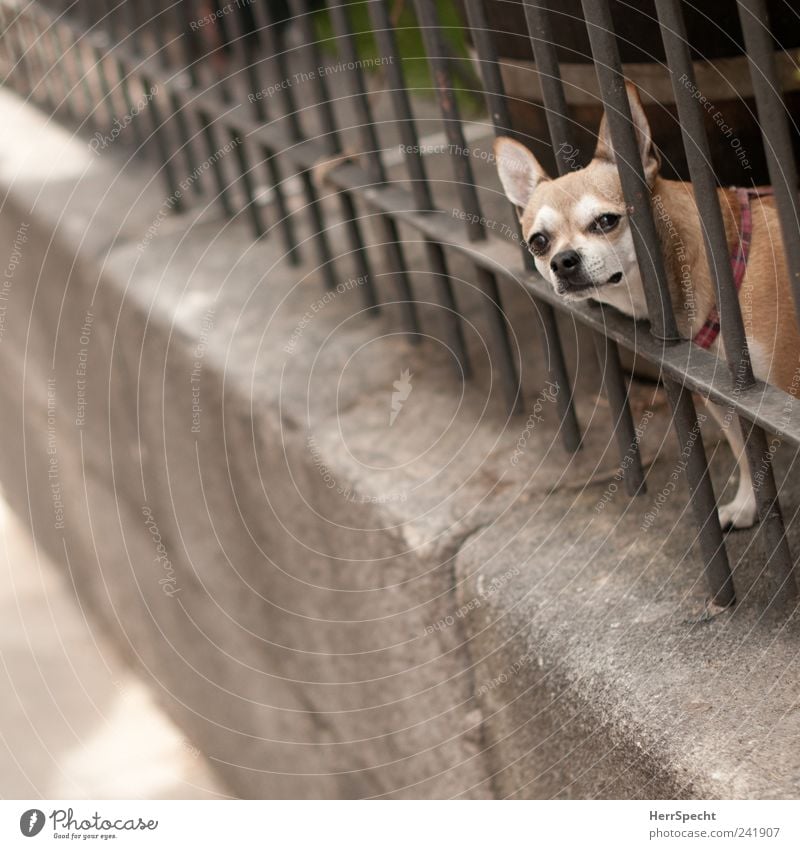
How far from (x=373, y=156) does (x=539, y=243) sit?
923mm

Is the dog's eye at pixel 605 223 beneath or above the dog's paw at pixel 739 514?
above

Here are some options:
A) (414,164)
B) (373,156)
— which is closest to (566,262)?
(414,164)

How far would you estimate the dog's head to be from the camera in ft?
5.71

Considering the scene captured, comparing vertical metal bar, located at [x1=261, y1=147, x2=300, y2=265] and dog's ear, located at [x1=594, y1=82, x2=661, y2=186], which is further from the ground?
dog's ear, located at [x1=594, y1=82, x2=661, y2=186]

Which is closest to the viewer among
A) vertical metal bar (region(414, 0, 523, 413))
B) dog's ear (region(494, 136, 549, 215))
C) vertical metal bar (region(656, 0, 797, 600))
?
vertical metal bar (region(656, 0, 797, 600))

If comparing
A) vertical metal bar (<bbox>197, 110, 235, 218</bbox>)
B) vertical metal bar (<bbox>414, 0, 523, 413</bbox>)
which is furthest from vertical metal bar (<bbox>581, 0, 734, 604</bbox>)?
vertical metal bar (<bbox>197, 110, 235, 218</bbox>)

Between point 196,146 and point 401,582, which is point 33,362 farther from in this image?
point 401,582

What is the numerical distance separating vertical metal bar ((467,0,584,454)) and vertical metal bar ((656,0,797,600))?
0.40 meters

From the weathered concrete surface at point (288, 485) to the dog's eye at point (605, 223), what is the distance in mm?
599

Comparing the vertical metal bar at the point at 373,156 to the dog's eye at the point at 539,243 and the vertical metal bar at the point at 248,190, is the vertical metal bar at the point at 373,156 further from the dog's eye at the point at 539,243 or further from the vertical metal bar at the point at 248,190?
the dog's eye at the point at 539,243

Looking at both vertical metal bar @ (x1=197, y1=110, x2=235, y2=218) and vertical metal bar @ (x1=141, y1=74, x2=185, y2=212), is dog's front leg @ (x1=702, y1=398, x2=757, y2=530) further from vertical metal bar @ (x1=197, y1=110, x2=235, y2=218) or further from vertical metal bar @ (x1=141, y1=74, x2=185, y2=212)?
vertical metal bar @ (x1=141, y1=74, x2=185, y2=212)

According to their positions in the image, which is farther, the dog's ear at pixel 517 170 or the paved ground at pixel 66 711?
the paved ground at pixel 66 711

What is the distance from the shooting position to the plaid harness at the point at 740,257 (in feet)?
5.86

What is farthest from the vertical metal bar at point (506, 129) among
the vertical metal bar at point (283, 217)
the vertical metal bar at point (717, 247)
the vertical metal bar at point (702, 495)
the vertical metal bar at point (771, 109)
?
the vertical metal bar at point (283, 217)
